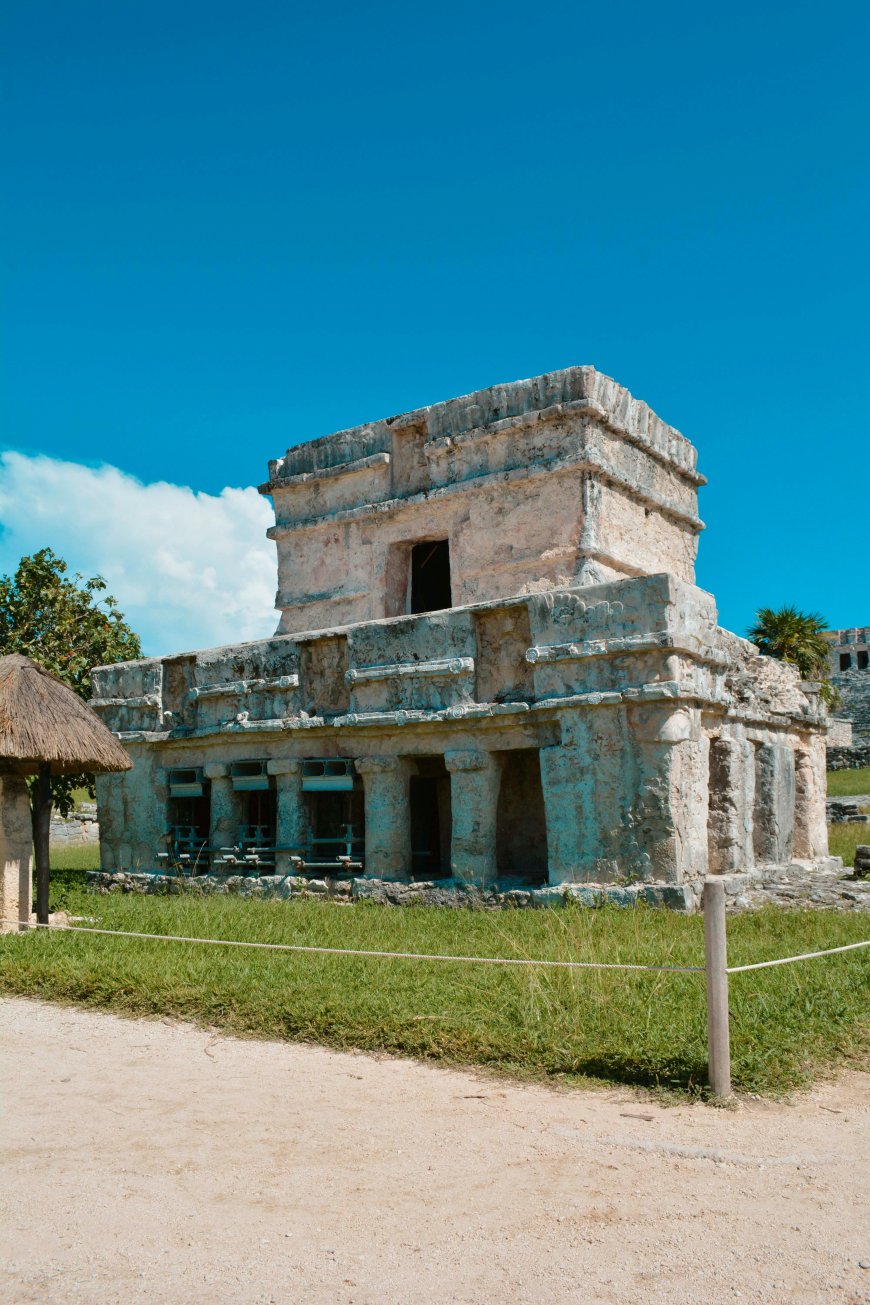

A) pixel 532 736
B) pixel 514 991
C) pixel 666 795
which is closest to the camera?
pixel 514 991

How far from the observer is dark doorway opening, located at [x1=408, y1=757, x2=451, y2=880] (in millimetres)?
13430

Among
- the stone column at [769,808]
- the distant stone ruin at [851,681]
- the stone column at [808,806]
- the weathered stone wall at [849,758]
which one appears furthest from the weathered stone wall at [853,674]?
the stone column at [769,808]

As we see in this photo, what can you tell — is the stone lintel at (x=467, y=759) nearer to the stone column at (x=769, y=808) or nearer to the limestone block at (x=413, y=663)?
the limestone block at (x=413, y=663)

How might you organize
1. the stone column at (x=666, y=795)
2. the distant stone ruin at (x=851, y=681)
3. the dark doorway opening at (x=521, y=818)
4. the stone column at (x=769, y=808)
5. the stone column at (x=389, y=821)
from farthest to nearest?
the distant stone ruin at (x=851, y=681) → the dark doorway opening at (x=521, y=818) → the stone column at (x=769, y=808) → the stone column at (x=389, y=821) → the stone column at (x=666, y=795)

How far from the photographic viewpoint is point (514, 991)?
20.9 feet

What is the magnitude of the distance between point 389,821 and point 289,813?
1.48m

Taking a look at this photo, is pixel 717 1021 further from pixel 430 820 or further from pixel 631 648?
pixel 430 820

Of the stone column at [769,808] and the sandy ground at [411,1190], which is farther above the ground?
the stone column at [769,808]

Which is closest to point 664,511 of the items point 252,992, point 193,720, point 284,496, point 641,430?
point 641,430

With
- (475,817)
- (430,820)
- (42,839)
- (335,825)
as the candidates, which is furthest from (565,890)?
(42,839)

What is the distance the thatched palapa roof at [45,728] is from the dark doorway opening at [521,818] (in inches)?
178

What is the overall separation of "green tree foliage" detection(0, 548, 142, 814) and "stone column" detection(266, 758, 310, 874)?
6020mm

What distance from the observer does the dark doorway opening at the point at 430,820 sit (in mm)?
13430

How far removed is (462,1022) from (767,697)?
7.55 meters
